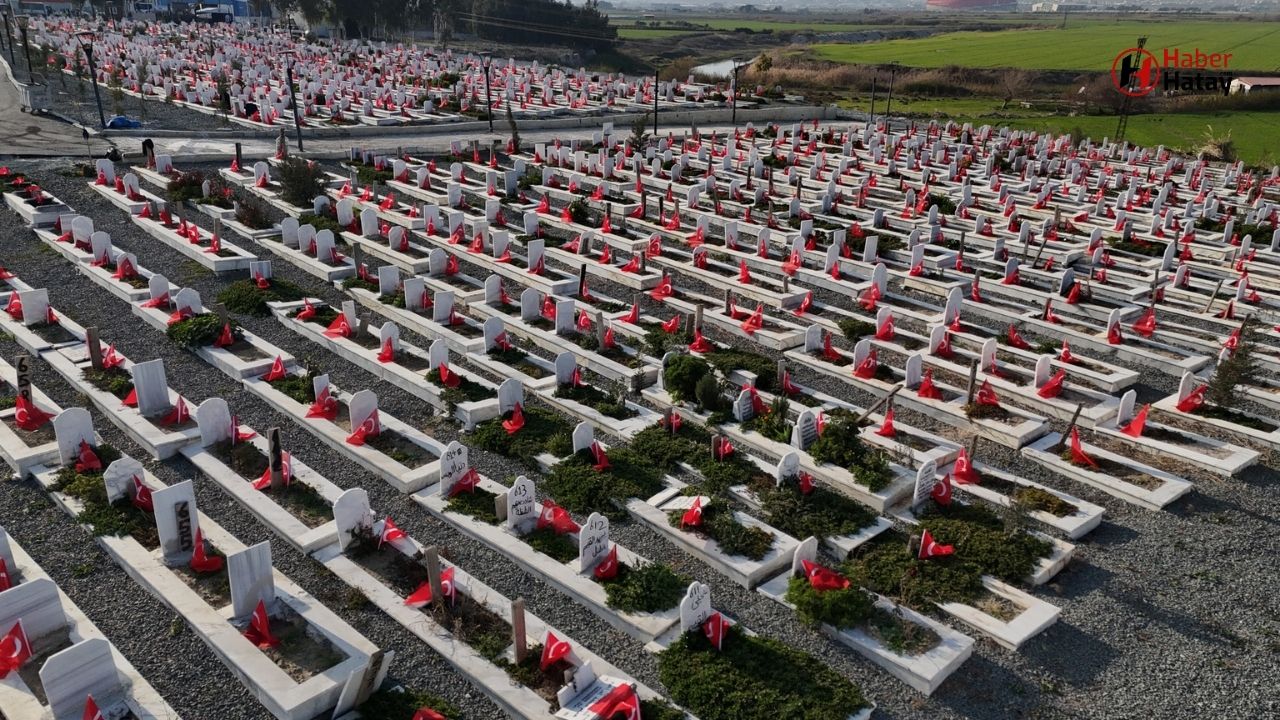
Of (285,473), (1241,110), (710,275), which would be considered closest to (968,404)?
(710,275)

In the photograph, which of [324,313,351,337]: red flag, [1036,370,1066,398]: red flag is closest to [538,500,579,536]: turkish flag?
[324,313,351,337]: red flag

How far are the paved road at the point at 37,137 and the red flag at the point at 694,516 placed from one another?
2448 centimetres

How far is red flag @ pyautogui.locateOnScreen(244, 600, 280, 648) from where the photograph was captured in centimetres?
777

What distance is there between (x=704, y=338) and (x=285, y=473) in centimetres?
686

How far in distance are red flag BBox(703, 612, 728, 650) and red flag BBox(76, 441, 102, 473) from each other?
277 inches

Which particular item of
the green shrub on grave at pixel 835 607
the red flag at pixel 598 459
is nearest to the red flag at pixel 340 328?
the red flag at pixel 598 459

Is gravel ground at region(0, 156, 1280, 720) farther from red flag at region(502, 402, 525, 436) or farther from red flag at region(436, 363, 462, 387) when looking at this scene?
red flag at region(436, 363, 462, 387)

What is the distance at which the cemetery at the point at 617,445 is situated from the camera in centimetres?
777

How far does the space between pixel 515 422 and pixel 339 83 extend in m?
33.9

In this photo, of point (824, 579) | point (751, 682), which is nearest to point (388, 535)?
point (751, 682)

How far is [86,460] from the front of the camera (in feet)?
33.6

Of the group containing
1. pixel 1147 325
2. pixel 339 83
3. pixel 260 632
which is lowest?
pixel 260 632

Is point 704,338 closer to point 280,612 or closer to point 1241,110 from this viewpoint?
point 280,612

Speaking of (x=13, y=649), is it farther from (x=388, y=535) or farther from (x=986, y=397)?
(x=986, y=397)
